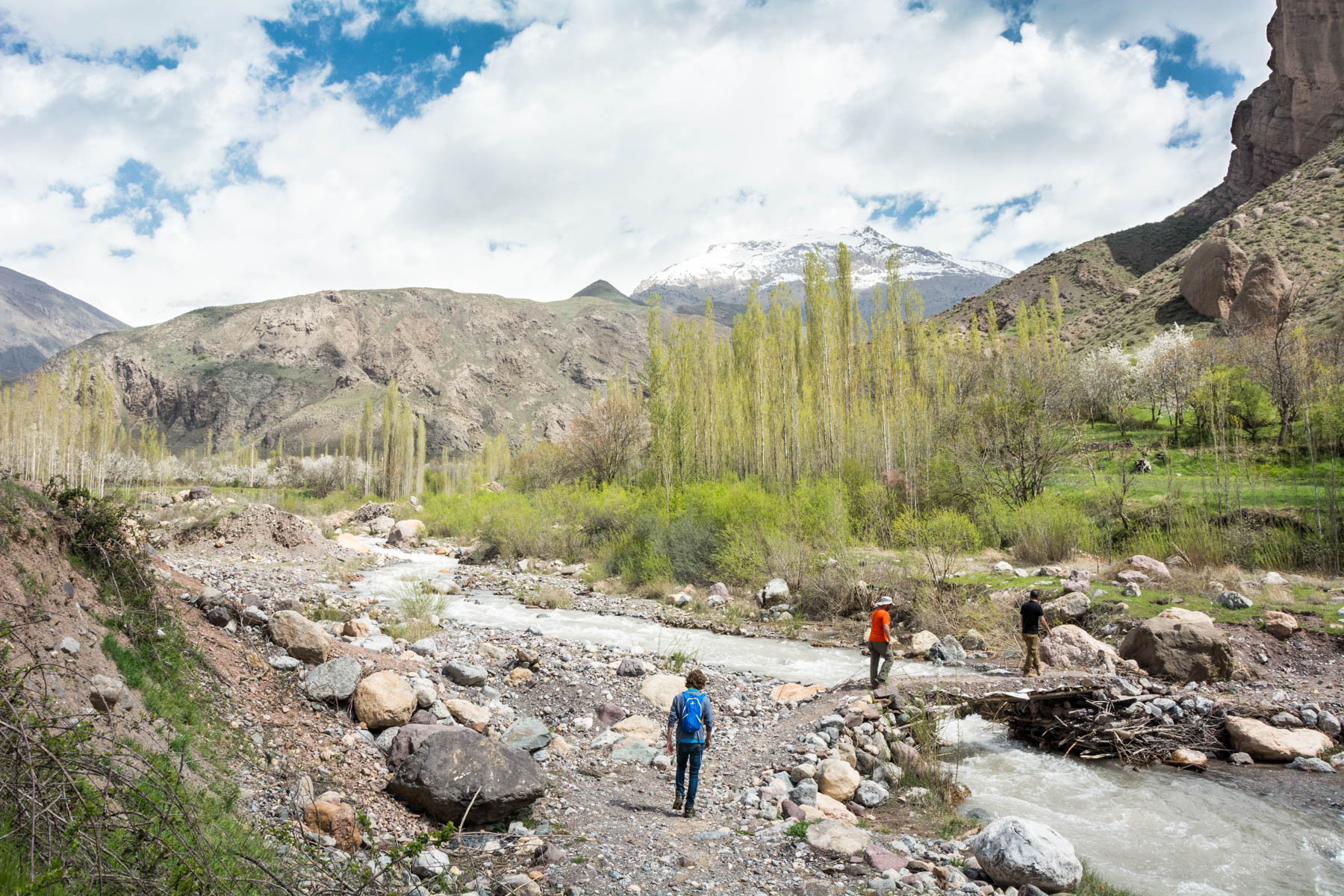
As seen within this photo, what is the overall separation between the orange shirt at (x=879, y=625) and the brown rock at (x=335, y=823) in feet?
24.4

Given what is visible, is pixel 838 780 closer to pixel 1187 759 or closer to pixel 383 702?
pixel 1187 759

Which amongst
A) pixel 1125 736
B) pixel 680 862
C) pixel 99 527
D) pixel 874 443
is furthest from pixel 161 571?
pixel 874 443

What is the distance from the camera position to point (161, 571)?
359 inches

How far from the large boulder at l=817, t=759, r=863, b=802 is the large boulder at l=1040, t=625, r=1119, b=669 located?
5827 mm

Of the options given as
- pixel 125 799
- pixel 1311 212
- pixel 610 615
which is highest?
pixel 1311 212

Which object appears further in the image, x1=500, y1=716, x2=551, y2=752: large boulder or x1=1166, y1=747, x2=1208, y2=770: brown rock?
x1=1166, y1=747, x2=1208, y2=770: brown rock

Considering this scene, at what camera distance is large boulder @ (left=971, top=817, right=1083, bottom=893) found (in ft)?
18.4

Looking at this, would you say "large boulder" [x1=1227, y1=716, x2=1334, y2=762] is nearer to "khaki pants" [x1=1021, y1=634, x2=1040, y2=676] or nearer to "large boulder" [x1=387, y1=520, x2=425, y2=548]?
"khaki pants" [x1=1021, y1=634, x2=1040, y2=676]

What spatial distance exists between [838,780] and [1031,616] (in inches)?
200

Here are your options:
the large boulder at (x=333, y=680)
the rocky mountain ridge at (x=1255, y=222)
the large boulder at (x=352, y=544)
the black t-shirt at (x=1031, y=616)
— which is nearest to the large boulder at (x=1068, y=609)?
the black t-shirt at (x=1031, y=616)

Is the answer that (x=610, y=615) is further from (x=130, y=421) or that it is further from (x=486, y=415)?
(x=130, y=421)

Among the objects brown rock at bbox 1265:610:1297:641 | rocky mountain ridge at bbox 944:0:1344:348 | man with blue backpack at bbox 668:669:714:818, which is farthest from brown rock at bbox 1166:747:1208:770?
rocky mountain ridge at bbox 944:0:1344:348

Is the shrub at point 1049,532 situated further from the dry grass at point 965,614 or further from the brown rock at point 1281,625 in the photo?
the brown rock at point 1281,625

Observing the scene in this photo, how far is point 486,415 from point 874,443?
90173mm
